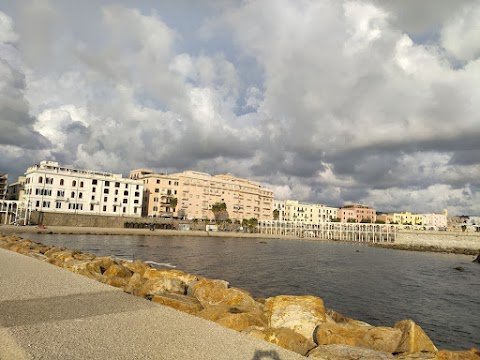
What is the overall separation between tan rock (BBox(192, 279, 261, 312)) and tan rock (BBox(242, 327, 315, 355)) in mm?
3099

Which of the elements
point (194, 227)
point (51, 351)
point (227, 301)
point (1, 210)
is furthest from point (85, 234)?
point (51, 351)

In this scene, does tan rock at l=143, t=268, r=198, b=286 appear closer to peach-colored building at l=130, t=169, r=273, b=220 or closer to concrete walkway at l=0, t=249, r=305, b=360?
concrete walkway at l=0, t=249, r=305, b=360

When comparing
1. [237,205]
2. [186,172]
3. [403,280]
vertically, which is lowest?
[403,280]

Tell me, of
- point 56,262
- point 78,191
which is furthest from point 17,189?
point 56,262

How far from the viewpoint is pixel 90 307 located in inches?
382

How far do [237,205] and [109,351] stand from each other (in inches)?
6004

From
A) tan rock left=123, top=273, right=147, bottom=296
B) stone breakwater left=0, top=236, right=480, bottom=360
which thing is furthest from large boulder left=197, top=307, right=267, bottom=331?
tan rock left=123, top=273, right=147, bottom=296

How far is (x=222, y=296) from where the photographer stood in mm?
13438

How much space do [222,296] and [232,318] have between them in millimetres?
3826

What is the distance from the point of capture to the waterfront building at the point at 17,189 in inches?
4218

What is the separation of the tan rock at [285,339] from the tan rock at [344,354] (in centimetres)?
52

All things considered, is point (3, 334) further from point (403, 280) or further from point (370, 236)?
point (370, 236)

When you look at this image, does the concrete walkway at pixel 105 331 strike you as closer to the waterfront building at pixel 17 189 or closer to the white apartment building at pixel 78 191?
the white apartment building at pixel 78 191

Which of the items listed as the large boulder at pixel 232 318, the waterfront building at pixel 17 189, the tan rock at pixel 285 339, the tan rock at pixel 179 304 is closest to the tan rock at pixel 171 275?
the tan rock at pixel 179 304
